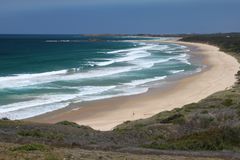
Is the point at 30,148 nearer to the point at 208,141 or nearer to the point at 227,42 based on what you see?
the point at 208,141

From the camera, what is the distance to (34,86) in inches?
1572

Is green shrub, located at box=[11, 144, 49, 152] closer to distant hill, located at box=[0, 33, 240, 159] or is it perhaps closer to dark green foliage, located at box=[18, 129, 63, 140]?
distant hill, located at box=[0, 33, 240, 159]

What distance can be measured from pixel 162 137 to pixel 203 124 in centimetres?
240

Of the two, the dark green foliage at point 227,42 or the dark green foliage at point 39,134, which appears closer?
the dark green foliage at point 39,134

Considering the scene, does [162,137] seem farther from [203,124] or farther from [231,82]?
[231,82]

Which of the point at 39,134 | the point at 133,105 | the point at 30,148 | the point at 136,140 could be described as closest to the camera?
the point at 30,148

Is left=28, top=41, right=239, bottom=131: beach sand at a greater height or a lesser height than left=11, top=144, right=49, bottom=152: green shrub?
lesser

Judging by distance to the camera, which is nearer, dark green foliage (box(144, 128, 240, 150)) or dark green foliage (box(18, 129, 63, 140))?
dark green foliage (box(144, 128, 240, 150))

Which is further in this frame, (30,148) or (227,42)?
(227,42)

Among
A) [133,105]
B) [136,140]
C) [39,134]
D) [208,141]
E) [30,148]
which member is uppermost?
[30,148]

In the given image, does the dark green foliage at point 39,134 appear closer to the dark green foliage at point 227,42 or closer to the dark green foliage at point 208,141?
the dark green foliage at point 208,141

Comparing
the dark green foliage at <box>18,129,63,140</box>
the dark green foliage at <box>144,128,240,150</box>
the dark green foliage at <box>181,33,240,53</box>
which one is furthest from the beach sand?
the dark green foliage at <box>181,33,240,53</box>

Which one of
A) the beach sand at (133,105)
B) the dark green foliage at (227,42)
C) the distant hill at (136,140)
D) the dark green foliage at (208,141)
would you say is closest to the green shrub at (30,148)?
the distant hill at (136,140)

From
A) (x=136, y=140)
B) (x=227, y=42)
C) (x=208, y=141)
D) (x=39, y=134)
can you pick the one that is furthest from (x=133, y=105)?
(x=227, y=42)
